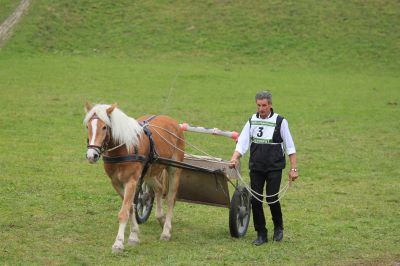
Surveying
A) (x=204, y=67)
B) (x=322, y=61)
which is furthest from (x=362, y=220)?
(x=322, y=61)

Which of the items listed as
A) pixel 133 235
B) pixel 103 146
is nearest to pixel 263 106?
pixel 103 146

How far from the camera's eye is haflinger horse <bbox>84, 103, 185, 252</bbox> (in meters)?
8.71

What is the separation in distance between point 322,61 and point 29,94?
16219 mm

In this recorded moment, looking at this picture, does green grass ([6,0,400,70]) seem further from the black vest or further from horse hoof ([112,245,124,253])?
horse hoof ([112,245,124,253])

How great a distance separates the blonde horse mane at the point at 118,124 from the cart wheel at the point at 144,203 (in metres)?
1.82

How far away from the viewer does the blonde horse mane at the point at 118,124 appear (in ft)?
28.7

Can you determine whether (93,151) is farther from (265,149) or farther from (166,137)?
(265,149)

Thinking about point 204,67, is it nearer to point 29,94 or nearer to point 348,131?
point 29,94

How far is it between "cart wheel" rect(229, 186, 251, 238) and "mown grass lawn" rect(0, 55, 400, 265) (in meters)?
0.18

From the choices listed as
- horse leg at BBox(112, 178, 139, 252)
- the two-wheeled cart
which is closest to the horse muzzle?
horse leg at BBox(112, 178, 139, 252)

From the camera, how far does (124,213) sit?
8930 millimetres

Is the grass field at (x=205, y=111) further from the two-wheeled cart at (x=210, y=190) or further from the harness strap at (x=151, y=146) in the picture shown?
the harness strap at (x=151, y=146)

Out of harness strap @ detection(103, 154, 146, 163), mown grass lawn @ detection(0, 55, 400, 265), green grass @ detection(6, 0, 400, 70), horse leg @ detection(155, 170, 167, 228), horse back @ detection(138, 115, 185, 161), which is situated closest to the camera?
harness strap @ detection(103, 154, 146, 163)

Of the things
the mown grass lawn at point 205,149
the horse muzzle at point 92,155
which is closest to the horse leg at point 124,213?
the mown grass lawn at point 205,149
